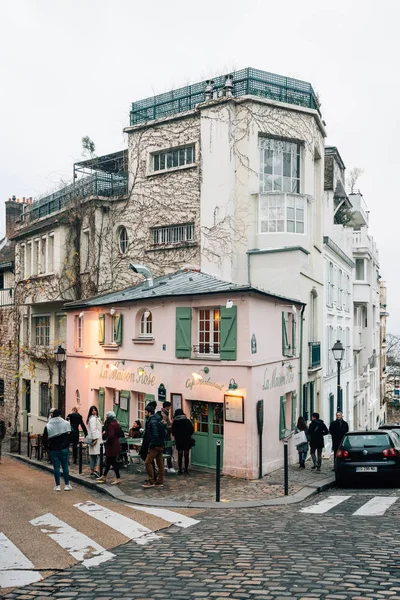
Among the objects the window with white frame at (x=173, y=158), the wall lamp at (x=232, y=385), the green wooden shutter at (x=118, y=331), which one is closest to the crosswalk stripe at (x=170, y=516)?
the wall lamp at (x=232, y=385)

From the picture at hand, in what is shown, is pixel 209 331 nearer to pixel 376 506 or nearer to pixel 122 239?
pixel 376 506

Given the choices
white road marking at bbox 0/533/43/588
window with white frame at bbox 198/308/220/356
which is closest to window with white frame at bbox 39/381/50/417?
window with white frame at bbox 198/308/220/356

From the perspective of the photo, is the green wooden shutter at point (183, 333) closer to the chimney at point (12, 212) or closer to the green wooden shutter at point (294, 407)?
the green wooden shutter at point (294, 407)

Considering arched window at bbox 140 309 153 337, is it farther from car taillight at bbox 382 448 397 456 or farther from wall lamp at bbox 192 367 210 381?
car taillight at bbox 382 448 397 456

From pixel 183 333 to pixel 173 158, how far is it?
39.4 ft

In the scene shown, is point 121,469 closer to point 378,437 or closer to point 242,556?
point 378,437

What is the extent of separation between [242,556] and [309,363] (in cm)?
1749

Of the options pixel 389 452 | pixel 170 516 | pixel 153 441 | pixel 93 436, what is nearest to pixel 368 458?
pixel 389 452

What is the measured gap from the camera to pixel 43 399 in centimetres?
3159

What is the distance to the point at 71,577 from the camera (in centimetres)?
718

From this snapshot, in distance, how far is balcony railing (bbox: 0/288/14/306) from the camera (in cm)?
3531

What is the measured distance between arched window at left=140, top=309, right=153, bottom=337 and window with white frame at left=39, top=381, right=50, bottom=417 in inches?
535

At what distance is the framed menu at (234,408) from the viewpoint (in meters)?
15.6

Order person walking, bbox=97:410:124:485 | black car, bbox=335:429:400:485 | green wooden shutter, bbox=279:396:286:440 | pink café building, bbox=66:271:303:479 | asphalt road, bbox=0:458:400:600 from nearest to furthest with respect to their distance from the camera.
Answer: asphalt road, bbox=0:458:400:600, person walking, bbox=97:410:124:485, black car, bbox=335:429:400:485, pink café building, bbox=66:271:303:479, green wooden shutter, bbox=279:396:286:440
